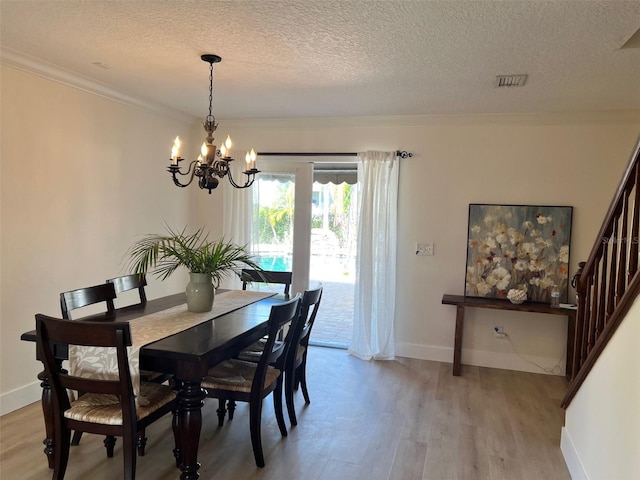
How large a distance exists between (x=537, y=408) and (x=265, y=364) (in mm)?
2308

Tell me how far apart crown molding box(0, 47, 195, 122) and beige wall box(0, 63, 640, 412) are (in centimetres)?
6

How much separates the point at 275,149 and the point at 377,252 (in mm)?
1620

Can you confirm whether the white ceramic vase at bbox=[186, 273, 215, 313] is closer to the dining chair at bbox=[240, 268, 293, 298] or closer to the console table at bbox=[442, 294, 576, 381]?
the dining chair at bbox=[240, 268, 293, 298]

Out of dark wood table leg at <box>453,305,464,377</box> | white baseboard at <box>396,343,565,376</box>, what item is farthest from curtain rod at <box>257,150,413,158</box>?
white baseboard at <box>396,343,565,376</box>

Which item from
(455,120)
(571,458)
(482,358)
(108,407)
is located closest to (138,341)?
(108,407)

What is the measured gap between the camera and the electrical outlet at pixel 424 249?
15.3 ft

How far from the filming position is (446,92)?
3.71 meters

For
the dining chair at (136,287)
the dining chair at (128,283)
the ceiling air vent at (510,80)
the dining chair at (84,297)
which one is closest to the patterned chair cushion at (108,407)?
the dining chair at (136,287)

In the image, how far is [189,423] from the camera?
88.3 inches

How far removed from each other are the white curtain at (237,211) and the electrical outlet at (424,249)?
72.7 inches

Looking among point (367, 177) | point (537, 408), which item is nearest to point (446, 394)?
point (537, 408)

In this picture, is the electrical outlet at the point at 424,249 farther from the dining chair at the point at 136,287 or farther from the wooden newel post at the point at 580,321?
the dining chair at the point at 136,287

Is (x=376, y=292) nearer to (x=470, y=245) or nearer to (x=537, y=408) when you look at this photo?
(x=470, y=245)

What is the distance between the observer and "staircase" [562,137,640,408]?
2.07m
